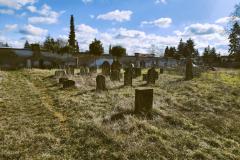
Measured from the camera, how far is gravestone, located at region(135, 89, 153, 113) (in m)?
9.99

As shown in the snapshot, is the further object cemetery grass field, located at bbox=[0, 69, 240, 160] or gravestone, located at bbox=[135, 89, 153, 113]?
gravestone, located at bbox=[135, 89, 153, 113]

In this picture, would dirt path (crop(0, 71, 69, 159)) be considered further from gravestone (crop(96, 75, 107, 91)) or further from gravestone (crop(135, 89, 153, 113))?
gravestone (crop(96, 75, 107, 91))

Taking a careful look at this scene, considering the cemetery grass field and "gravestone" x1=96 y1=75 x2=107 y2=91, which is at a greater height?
"gravestone" x1=96 y1=75 x2=107 y2=91

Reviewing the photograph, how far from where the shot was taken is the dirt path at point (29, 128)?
662 cm

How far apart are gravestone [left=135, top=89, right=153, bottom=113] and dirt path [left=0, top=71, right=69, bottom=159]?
2671 mm

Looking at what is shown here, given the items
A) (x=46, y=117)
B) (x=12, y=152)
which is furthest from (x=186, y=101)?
(x=12, y=152)

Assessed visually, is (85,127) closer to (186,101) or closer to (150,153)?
(150,153)

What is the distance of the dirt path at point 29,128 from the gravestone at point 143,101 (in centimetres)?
267

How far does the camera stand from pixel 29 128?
8.24 metres

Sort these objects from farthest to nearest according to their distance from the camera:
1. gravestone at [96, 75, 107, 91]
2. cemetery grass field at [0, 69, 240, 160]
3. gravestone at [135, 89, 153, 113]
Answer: gravestone at [96, 75, 107, 91]
gravestone at [135, 89, 153, 113]
cemetery grass field at [0, 69, 240, 160]

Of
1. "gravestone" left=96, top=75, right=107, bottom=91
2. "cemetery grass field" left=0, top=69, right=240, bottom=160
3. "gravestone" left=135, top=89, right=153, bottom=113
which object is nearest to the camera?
"cemetery grass field" left=0, top=69, right=240, bottom=160

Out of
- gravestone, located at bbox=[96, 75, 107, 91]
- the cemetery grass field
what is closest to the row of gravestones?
gravestone, located at bbox=[96, 75, 107, 91]

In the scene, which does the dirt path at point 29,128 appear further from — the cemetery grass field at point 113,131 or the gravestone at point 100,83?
the gravestone at point 100,83

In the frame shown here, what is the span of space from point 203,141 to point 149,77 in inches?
546
